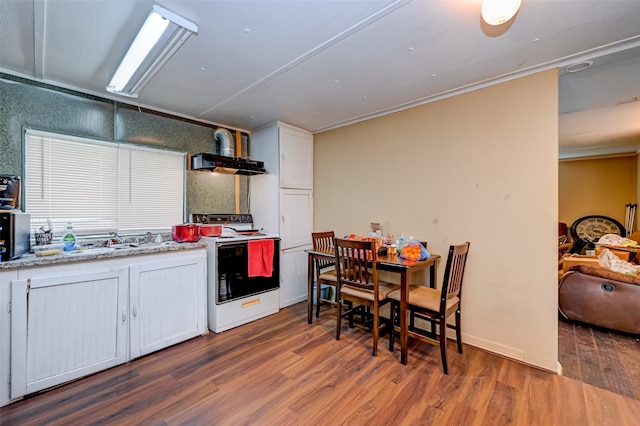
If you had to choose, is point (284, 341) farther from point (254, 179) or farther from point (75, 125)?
point (75, 125)

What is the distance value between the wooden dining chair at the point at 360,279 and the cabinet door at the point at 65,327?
6.24 ft

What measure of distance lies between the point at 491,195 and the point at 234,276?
108 inches

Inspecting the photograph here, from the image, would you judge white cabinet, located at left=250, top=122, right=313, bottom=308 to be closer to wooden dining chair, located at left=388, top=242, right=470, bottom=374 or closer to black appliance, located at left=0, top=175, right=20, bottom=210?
wooden dining chair, located at left=388, top=242, right=470, bottom=374

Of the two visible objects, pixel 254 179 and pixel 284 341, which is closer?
pixel 284 341

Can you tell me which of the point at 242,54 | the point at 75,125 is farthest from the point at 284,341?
the point at 75,125

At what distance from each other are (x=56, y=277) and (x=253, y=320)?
6.08 feet

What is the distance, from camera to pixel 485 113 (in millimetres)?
2549

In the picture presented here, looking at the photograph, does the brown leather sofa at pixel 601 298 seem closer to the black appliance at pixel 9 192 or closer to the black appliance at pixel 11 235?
the black appliance at pixel 11 235

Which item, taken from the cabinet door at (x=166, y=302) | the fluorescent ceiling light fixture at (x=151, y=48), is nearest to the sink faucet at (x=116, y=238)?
the cabinet door at (x=166, y=302)

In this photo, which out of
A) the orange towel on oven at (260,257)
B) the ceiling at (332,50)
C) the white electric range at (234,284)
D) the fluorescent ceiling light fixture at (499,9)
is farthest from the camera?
the orange towel on oven at (260,257)

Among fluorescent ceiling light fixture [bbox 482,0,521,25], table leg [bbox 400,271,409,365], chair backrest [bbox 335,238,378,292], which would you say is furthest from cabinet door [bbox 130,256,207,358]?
fluorescent ceiling light fixture [bbox 482,0,521,25]

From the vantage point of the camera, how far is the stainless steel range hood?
123 inches

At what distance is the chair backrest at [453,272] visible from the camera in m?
2.11

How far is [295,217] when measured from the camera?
3869 millimetres
